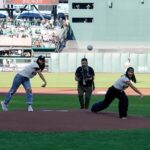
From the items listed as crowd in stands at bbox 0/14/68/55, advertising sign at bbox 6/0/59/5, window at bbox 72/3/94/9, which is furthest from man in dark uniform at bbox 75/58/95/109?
window at bbox 72/3/94/9

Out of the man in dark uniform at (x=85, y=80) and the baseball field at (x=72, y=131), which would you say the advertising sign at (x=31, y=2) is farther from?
the baseball field at (x=72, y=131)

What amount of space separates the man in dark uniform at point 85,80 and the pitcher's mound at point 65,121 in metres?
2.70

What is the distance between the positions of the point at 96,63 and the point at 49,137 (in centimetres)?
4202

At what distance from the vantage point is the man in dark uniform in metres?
18.4

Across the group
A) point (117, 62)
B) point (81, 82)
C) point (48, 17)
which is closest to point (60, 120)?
point (81, 82)

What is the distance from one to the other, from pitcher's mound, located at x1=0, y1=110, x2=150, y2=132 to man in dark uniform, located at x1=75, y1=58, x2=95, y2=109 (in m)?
2.70

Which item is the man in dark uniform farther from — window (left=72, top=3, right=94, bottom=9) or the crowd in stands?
window (left=72, top=3, right=94, bottom=9)

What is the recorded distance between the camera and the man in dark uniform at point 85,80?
1839cm

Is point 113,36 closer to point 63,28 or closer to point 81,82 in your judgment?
point 63,28

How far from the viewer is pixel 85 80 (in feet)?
60.5

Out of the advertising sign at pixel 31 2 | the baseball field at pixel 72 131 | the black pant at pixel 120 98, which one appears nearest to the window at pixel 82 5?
the advertising sign at pixel 31 2

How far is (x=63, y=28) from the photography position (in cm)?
7575

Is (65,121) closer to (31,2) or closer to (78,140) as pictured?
(78,140)

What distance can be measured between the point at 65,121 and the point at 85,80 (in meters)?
4.52
